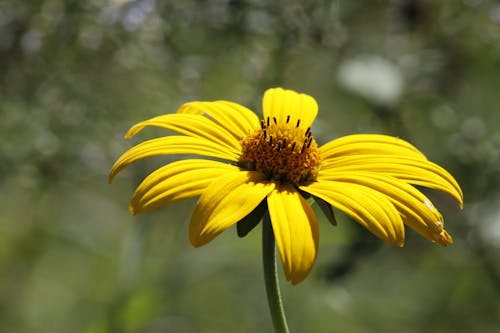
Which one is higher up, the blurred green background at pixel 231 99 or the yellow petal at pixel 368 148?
the blurred green background at pixel 231 99

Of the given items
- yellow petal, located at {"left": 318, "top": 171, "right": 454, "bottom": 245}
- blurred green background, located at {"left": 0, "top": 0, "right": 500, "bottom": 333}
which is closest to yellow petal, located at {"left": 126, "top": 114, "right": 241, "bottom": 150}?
yellow petal, located at {"left": 318, "top": 171, "right": 454, "bottom": 245}

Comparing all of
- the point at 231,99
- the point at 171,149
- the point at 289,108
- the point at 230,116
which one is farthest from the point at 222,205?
the point at 231,99

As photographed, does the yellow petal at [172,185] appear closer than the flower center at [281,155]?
Yes

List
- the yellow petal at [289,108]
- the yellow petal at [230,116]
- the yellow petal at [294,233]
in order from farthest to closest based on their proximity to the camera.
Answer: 1. the yellow petal at [289,108]
2. the yellow petal at [230,116]
3. the yellow petal at [294,233]

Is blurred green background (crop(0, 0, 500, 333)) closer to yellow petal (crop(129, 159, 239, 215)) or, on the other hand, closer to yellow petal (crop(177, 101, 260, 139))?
yellow petal (crop(177, 101, 260, 139))

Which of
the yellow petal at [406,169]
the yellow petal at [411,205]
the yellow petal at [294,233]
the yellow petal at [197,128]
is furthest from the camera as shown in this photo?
the yellow petal at [197,128]

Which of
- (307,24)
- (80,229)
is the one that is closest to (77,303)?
(80,229)

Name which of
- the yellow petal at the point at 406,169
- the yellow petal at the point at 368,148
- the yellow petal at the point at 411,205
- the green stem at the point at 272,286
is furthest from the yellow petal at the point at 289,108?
the green stem at the point at 272,286

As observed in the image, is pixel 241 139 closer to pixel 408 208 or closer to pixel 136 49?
pixel 408 208

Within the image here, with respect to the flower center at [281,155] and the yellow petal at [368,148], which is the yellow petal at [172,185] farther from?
the yellow petal at [368,148]
